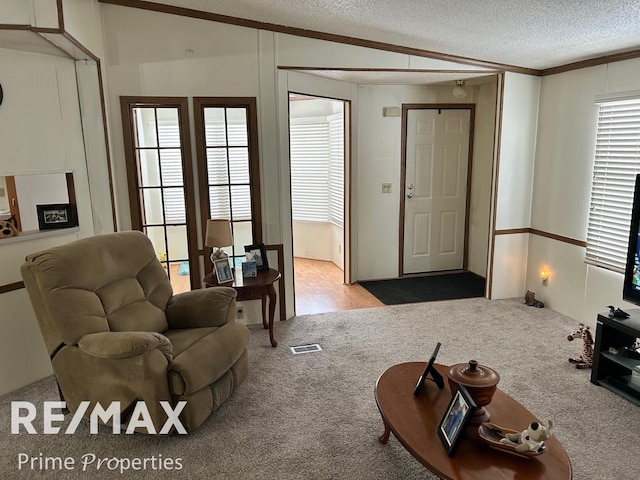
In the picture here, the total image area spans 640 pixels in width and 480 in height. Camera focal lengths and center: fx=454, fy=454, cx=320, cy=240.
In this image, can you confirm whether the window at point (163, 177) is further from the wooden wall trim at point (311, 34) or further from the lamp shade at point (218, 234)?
the wooden wall trim at point (311, 34)

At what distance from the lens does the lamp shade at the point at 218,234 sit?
3504 mm

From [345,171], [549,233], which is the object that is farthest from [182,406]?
[549,233]

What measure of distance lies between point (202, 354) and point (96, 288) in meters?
0.73

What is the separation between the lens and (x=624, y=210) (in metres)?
3.64

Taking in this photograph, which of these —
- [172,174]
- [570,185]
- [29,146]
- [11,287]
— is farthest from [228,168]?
[570,185]

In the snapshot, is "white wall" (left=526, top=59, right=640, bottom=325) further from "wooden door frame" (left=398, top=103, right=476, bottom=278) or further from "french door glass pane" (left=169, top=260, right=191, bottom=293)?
"french door glass pane" (left=169, top=260, right=191, bottom=293)

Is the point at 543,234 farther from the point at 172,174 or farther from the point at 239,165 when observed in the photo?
the point at 172,174

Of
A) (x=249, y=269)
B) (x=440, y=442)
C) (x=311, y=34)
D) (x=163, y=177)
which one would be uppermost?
(x=311, y=34)

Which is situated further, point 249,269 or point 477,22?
point 249,269

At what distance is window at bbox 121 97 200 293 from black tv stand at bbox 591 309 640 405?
313 centimetres

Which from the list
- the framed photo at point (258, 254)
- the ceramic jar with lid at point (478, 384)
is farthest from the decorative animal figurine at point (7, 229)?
the ceramic jar with lid at point (478, 384)

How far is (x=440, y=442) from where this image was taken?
6.04ft

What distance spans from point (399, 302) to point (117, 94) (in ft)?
10.6

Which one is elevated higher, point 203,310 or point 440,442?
point 203,310
